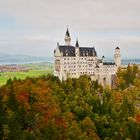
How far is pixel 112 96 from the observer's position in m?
98.0

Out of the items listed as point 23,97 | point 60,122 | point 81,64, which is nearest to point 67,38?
point 81,64

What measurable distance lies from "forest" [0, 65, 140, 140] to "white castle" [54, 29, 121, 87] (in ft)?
45.8

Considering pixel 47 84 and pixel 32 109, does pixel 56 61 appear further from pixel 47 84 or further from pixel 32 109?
pixel 32 109

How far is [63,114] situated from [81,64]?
2152 inches

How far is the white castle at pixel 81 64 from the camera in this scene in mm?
117312

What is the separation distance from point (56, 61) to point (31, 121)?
208ft

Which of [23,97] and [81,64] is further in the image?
[81,64]

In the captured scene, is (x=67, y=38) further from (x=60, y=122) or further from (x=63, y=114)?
(x=60, y=122)

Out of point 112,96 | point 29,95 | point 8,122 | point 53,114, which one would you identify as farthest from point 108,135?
point 112,96

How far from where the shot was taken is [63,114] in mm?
68000

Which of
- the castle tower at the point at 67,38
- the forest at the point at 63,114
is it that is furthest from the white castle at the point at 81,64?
the forest at the point at 63,114

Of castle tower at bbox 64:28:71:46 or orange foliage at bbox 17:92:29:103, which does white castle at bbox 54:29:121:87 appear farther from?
orange foliage at bbox 17:92:29:103

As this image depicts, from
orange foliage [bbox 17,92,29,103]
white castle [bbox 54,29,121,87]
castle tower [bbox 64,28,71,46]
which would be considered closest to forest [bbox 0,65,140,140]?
orange foliage [bbox 17,92,29,103]

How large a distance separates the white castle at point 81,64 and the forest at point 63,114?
550 inches
